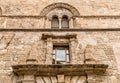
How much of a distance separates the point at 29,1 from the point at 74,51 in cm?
472

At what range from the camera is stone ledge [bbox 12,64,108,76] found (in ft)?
33.9

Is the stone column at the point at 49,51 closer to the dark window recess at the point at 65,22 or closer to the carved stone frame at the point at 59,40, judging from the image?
the carved stone frame at the point at 59,40

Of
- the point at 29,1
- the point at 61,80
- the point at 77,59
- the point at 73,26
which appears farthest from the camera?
the point at 29,1

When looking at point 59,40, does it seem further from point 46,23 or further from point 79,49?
point 46,23

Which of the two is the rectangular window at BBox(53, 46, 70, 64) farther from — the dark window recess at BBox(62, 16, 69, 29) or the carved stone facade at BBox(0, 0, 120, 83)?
the dark window recess at BBox(62, 16, 69, 29)

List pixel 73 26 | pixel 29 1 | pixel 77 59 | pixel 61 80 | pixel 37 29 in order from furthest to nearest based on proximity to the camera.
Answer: pixel 29 1
pixel 73 26
pixel 37 29
pixel 77 59
pixel 61 80

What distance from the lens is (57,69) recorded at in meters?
10.4

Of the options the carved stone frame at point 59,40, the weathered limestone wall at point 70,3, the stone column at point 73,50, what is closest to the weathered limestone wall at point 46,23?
the weathered limestone wall at point 70,3

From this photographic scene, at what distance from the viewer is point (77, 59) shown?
11188 mm

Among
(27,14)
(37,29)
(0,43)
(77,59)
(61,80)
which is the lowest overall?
(61,80)

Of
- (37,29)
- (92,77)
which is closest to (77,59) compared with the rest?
(92,77)

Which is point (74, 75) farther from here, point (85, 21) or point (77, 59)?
point (85, 21)

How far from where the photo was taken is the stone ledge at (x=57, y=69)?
1033cm

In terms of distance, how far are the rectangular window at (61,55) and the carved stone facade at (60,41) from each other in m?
0.04
